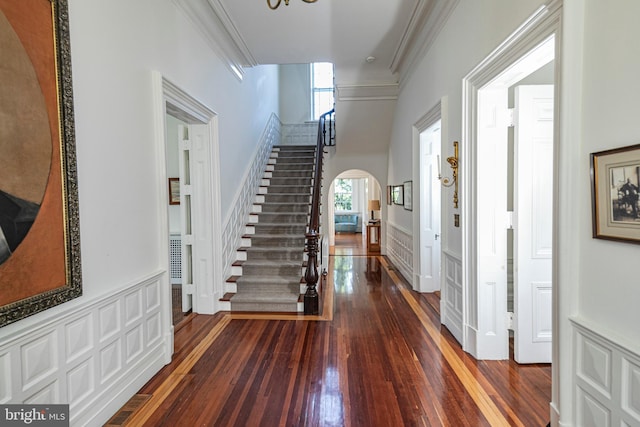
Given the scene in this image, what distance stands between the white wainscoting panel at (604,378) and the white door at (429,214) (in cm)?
300

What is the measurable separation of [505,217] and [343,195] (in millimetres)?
11454

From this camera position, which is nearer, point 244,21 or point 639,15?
point 639,15

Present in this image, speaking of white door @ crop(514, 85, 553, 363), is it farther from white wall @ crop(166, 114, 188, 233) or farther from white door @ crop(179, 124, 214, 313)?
white wall @ crop(166, 114, 188, 233)

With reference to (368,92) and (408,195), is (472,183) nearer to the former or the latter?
(408,195)

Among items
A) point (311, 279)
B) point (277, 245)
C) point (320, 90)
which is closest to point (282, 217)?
point (277, 245)

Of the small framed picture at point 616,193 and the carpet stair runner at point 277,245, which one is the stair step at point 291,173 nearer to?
the carpet stair runner at point 277,245

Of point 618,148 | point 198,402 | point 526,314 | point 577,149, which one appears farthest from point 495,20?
point 198,402

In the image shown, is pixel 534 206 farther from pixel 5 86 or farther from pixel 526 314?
pixel 5 86

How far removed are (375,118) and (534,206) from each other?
4.17m

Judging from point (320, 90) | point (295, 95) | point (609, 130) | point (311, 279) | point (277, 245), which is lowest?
point (311, 279)

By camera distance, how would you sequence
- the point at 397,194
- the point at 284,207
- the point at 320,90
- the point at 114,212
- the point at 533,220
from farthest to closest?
the point at 320,90 → the point at 397,194 → the point at 284,207 → the point at 533,220 → the point at 114,212

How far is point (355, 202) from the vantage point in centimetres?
1385

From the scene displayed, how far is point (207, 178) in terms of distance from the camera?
12.1 ft

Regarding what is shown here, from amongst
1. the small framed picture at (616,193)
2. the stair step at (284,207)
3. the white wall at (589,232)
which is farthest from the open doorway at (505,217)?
the stair step at (284,207)
